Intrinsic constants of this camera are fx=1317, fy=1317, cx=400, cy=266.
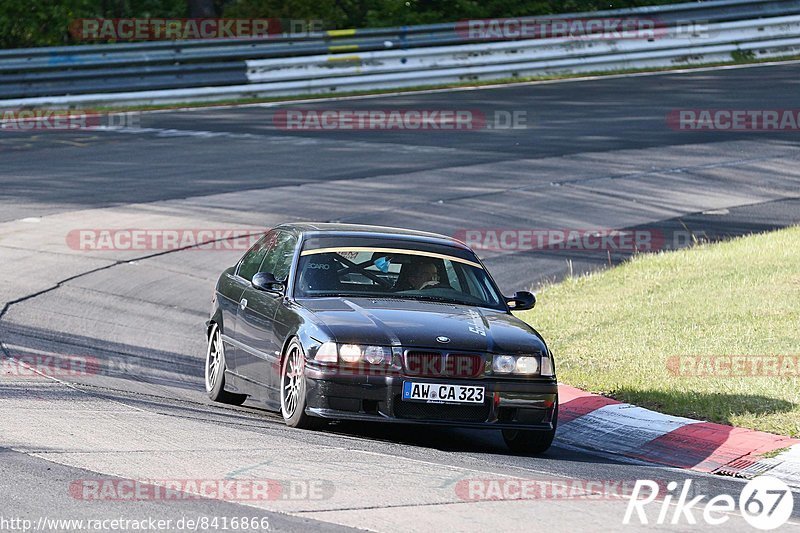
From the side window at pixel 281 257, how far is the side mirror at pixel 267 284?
15 centimetres

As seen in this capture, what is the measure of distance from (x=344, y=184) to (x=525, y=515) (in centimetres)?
1366

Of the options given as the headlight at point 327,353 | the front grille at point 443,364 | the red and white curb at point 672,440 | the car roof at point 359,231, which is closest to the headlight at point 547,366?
the front grille at point 443,364

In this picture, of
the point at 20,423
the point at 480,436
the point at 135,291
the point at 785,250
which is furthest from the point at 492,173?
the point at 20,423

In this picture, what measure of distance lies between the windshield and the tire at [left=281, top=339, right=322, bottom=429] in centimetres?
66

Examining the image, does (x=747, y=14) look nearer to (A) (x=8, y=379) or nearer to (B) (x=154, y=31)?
(B) (x=154, y=31)

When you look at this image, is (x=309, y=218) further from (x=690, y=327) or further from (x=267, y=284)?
(x=267, y=284)

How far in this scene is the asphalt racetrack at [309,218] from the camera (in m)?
6.62

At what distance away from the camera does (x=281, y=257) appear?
389 inches

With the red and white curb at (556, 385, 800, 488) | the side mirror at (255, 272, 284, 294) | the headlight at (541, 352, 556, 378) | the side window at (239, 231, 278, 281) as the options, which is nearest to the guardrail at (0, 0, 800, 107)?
the side window at (239, 231, 278, 281)

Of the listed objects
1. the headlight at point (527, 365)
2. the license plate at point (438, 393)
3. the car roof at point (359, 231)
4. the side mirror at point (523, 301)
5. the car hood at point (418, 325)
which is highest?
the car roof at point (359, 231)

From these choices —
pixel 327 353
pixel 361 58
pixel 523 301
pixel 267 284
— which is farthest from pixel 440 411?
pixel 361 58

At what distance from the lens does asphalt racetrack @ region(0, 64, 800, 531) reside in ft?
21.7

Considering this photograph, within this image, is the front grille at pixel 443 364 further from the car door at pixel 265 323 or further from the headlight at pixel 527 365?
the car door at pixel 265 323

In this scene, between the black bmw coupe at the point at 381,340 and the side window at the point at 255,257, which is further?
the side window at the point at 255,257
